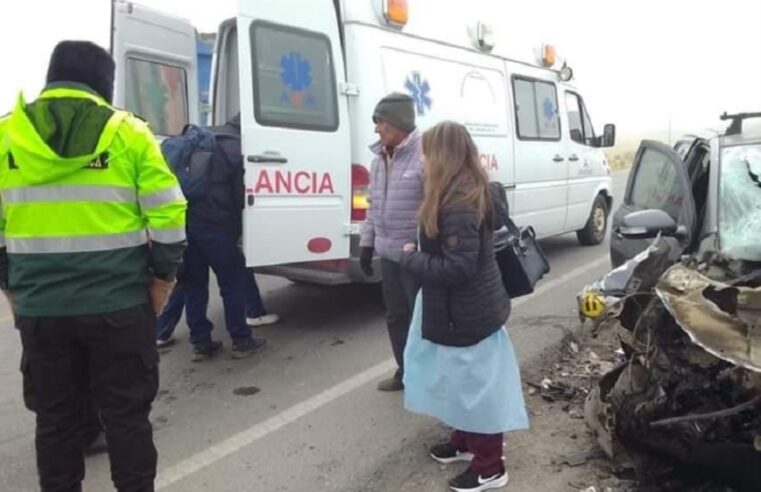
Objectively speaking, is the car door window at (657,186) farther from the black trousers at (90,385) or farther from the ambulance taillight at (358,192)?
the black trousers at (90,385)

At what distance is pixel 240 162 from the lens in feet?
15.1

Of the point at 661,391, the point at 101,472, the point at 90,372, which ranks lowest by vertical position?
the point at 101,472

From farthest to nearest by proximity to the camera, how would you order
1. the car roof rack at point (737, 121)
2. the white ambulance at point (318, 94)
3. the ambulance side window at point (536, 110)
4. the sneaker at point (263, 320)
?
1. the ambulance side window at point (536, 110)
2. the sneaker at point (263, 320)
3. the white ambulance at point (318, 94)
4. the car roof rack at point (737, 121)

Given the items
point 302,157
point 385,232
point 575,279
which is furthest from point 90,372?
point 575,279

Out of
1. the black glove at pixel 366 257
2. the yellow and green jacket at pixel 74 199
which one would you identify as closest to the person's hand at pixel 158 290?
the yellow and green jacket at pixel 74 199

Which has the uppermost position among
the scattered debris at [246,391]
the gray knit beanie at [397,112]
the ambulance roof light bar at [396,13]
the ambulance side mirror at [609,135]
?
the ambulance roof light bar at [396,13]

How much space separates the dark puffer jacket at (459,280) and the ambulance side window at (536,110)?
445cm

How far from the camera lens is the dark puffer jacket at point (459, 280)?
Result: 284 cm

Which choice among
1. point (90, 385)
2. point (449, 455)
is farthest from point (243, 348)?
point (90, 385)

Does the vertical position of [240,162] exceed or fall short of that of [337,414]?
it exceeds it

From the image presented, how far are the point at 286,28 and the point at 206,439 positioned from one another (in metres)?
2.76

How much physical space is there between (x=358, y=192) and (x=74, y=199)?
2.81 m

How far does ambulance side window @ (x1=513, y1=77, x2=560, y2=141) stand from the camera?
7215mm

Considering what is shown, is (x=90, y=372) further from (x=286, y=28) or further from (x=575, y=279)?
(x=575, y=279)
